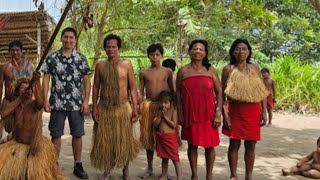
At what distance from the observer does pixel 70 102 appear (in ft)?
12.0

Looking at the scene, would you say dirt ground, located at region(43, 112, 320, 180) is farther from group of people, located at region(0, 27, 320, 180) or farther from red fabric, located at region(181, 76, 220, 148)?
red fabric, located at region(181, 76, 220, 148)

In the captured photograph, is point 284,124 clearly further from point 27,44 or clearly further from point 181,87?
point 27,44

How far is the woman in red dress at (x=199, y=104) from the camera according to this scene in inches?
135

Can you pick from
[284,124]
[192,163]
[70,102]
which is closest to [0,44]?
[70,102]

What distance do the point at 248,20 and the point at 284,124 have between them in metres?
3.25

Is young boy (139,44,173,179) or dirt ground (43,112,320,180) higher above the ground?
young boy (139,44,173,179)

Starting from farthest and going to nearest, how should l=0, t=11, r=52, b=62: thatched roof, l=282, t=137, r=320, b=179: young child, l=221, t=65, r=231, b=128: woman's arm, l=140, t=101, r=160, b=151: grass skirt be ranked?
l=0, t=11, r=52, b=62: thatched roof, l=282, t=137, r=320, b=179: young child, l=140, t=101, r=160, b=151: grass skirt, l=221, t=65, r=231, b=128: woman's arm

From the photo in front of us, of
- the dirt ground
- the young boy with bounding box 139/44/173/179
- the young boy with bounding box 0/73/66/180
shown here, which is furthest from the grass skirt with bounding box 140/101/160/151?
the young boy with bounding box 0/73/66/180

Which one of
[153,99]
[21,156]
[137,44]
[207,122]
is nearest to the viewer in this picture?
[21,156]

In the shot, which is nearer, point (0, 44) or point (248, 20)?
point (248, 20)

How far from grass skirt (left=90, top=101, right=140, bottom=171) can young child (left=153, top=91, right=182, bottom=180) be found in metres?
0.29

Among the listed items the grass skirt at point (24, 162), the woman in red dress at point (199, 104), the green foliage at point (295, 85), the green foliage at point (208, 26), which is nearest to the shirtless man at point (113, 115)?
the woman in red dress at point (199, 104)

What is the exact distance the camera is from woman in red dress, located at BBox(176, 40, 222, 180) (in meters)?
3.43

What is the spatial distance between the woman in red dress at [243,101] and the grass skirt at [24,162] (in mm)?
1692
